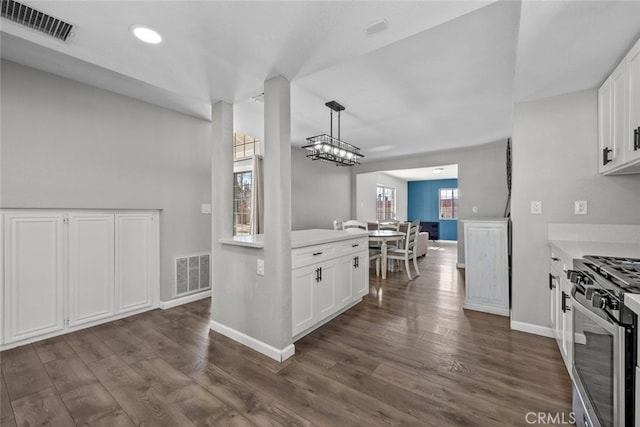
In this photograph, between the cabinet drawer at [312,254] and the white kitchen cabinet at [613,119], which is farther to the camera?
the cabinet drawer at [312,254]

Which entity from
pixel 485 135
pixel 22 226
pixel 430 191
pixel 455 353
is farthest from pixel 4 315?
pixel 430 191

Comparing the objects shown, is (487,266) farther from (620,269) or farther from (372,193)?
(372,193)

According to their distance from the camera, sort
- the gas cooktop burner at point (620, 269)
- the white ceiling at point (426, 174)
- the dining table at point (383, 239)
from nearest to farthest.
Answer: the gas cooktop burner at point (620, 269) → the dining table at point (383, 239) → the white ceiling at point (426, 174)

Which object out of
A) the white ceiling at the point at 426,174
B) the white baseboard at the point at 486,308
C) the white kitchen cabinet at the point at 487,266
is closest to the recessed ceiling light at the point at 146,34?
the white kitchen cabinet at the point at 487,266

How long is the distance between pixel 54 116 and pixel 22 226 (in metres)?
1.07

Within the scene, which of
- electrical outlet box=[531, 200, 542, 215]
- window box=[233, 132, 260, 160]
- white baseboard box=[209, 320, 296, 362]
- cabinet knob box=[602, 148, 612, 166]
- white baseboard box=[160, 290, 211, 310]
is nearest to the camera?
cabinet knob box=[602, 148, 612, 166]

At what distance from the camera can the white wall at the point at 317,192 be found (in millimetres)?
5688

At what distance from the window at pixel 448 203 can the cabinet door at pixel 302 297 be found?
929cm

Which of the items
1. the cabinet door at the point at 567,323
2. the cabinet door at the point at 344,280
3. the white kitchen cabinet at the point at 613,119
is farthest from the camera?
the cabinet door at the point at 344,280

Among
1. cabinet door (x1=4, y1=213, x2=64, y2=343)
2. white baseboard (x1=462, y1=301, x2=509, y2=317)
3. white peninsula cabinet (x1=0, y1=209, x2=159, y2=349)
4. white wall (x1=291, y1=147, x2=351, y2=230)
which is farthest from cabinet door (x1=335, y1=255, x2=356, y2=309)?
cabinet door (x1=4, y1=213, x2=64, y2=343)

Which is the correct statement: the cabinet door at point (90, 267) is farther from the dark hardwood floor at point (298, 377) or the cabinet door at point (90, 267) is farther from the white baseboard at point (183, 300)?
the white baseboard at point (183, 300)

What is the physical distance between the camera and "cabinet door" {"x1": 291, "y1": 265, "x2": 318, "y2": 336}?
2.41m

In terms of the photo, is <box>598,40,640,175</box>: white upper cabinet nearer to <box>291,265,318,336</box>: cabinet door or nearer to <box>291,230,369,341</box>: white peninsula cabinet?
<box>291,230,369,341</box>: white peninsula cabinet

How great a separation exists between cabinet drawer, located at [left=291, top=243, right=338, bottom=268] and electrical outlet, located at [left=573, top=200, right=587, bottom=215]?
2.20 m
